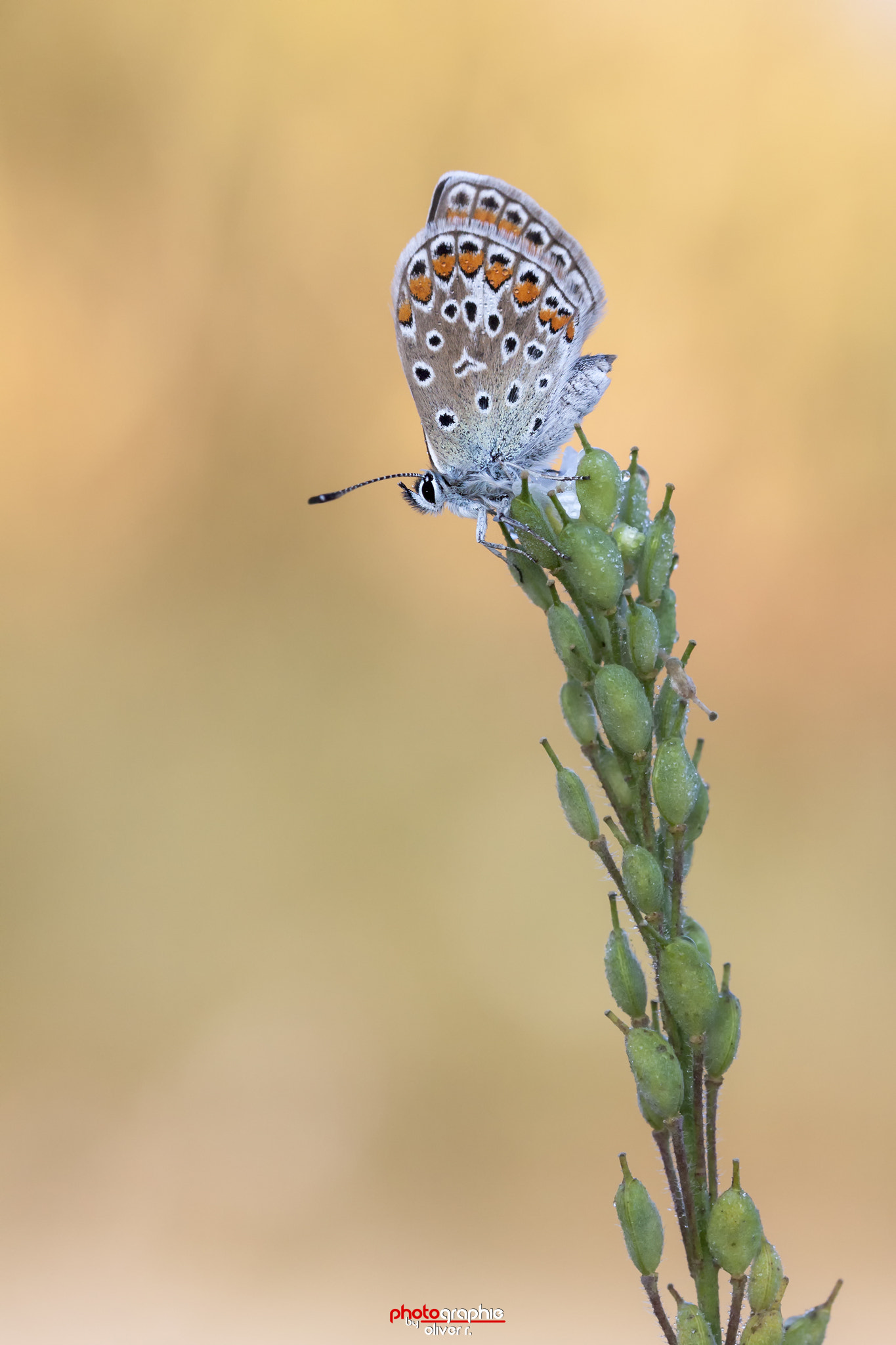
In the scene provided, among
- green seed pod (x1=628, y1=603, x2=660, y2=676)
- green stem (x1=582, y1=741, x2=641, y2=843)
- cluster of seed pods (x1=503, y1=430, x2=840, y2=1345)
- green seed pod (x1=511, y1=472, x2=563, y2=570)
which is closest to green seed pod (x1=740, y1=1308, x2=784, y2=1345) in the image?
cluster of seed pods (x1=503, y1=430, x2=840, y2=1345)

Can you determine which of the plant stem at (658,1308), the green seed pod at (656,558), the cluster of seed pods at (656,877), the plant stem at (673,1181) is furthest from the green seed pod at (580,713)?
the plant stem at (658,1308)

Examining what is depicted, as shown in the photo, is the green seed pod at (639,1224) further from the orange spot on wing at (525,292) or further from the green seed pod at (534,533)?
the orange spot on wing at (525,292)

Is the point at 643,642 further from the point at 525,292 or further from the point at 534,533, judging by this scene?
the point at 525,292

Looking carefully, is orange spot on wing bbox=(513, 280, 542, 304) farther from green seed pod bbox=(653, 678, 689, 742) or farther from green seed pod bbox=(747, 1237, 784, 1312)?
green seed pod bbox=(747, 1237, 784, 1312)

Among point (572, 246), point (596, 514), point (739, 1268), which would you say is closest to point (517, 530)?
point (596, 514)

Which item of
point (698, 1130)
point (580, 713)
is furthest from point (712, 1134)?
point (580, 713)

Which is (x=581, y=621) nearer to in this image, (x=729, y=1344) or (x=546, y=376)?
(x=546, y=376)
